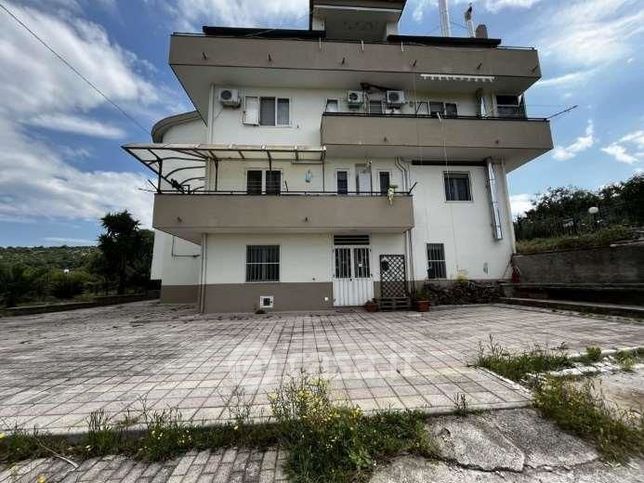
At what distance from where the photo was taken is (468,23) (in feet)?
51.7

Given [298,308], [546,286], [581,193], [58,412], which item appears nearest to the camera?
[58,412]

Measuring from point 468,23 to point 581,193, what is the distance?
62.8ft

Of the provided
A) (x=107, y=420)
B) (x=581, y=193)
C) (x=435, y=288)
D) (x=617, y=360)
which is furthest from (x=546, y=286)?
(x=581, y=193)

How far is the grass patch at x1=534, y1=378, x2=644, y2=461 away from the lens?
2.56 m

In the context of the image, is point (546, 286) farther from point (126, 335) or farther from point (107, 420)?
point (126, 335)

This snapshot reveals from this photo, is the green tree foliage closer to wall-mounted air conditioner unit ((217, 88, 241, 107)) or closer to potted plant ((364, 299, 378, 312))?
potted plant ((364, 299, 378, 312))

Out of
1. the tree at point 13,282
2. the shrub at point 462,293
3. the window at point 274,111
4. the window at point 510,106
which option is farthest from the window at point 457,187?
the tree at point 13,282

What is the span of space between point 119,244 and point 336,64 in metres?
16.7

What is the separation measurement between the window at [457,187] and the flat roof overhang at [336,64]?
4.36 meters

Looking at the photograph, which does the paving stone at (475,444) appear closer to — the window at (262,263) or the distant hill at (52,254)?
the window at (262,263)

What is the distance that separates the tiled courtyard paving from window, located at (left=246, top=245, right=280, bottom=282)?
2.45 m

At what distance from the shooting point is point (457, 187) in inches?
544

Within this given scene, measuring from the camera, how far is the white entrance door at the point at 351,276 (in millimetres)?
12328

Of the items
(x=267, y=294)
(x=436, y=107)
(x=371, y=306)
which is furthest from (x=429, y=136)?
(x=267, y=294)
